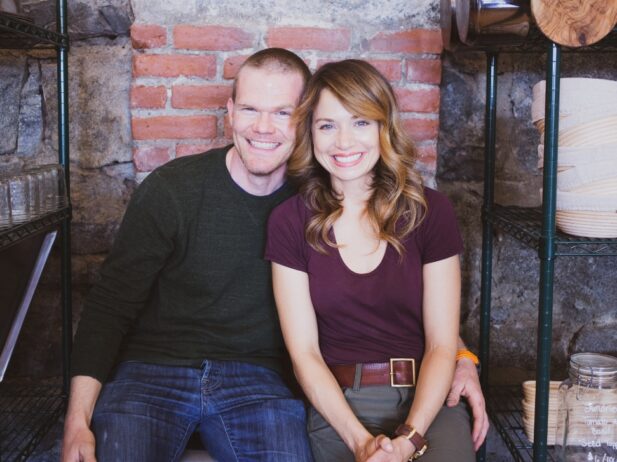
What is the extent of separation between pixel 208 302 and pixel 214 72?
2.28 feet

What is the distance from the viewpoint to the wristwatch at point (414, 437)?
5.26ft

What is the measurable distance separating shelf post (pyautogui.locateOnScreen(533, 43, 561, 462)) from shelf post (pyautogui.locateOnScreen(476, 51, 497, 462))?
0.39 m

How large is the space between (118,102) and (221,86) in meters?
0.37

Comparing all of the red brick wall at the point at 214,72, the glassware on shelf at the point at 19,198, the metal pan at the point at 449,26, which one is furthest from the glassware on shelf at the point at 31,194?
the metal pan at the point at 449,26

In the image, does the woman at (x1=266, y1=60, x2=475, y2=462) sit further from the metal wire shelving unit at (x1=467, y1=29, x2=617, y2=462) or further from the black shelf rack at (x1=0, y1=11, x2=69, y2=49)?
the black shelf rack at (x1=0, y1=11, x2=69, y2=49)

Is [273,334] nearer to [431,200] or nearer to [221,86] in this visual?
→ [431,200]

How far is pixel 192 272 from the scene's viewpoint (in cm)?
192

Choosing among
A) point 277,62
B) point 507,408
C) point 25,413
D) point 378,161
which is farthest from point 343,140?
point 25,413

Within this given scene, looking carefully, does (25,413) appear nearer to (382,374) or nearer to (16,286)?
(16,286)

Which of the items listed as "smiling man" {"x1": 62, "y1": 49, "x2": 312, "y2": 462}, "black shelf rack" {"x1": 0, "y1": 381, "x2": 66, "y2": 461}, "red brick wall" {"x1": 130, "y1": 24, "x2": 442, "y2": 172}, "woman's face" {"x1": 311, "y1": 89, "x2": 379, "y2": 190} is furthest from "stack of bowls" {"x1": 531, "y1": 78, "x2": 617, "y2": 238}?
"black shelf rack" {"x1": 0, "y1": 381, "x2": 66, "y2": 461}

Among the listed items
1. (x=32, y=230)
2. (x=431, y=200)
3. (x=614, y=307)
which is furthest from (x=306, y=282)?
(x=614, y=307)

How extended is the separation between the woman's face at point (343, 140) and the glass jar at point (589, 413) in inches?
29.5

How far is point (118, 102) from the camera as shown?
2.29m

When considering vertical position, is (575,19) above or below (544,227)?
above
